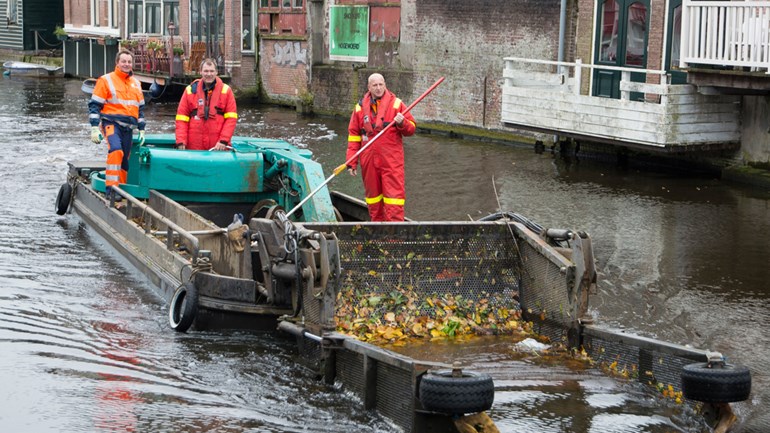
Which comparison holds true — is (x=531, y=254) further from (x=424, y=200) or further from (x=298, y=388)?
(x=424, y=200)

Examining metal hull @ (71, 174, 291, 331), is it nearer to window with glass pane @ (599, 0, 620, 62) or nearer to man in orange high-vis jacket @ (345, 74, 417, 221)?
man in orange high-vis jacket @ (345, 74, 417, 221)

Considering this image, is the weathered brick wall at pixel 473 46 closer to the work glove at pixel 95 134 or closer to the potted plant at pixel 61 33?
the work glove at pixel 95 134

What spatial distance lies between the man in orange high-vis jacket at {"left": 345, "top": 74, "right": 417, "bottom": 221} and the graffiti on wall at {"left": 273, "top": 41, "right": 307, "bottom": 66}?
67.6 ft

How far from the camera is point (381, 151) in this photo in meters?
11.3

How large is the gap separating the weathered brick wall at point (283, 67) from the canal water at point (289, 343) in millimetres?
11605

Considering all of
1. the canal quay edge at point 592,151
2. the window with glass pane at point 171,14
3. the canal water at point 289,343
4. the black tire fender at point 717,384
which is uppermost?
the window with glass pane at point 171,14

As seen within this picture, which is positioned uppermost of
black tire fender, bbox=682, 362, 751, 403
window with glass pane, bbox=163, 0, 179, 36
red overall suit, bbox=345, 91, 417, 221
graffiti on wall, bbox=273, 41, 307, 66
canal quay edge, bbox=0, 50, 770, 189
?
window with glass pane, bbox=163, 0, 179, 36

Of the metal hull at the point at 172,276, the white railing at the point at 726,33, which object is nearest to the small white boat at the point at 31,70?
the white railing at the point at 726,33

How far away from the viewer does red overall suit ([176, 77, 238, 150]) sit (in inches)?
514

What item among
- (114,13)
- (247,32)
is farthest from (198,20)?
(114,13)

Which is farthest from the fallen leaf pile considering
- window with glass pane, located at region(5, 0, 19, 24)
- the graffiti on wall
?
window with glass pane, located at region(5, 0, 19, 24)

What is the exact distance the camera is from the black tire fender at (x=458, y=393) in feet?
22.3

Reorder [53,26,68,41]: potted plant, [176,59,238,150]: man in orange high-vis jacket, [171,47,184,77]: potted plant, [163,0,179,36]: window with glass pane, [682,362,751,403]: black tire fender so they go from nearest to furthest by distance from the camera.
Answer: [682,362,751,403]: black tire fender, [176,59,238,150]: man in orange high-vis jacket, [171,47,184,77]: potted plant, [163,0,179,36]: window with glass pane, [53,26,68,41]: potted plant

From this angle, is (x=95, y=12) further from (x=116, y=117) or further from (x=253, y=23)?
(x=116, y=117)
